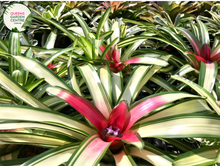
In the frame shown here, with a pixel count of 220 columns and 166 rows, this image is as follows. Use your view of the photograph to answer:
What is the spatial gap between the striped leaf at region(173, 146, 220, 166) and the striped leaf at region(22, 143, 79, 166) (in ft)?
1.03

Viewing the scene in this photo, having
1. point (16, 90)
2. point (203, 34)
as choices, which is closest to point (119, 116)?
point (16, 90)

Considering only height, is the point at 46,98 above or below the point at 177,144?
above

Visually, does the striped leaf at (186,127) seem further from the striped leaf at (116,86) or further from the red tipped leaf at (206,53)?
the red tipped leaf at (206,53)

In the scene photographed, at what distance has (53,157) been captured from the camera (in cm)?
51

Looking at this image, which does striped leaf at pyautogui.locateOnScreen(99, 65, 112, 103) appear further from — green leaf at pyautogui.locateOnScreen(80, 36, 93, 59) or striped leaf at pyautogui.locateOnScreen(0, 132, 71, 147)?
striped leaf at pyautogui.locateOnScreen(0, 132, 71, 147)

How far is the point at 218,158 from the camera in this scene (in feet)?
1.52

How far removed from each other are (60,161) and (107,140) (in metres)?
0.15

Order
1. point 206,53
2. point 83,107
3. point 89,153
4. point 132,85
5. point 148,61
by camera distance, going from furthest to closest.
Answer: point 206,53 < point 148,61 < point 132,85 < point 83,107 < point 89,153

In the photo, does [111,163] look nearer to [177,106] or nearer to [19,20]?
[177,106]

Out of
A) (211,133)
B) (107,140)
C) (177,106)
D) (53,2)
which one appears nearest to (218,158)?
(211,133)

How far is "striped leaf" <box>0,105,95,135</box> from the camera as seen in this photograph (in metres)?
0.51

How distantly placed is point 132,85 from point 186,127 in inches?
10.1

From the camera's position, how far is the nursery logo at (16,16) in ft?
3.54

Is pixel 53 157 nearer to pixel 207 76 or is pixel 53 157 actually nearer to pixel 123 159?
pixel 123 159
